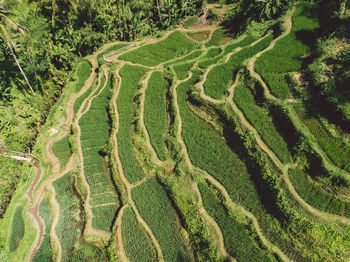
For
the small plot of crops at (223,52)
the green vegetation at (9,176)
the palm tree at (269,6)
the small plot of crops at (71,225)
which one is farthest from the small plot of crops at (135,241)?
the palm tree at (269,6)

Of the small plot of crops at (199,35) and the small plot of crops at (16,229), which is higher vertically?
the small plot of crops at (199,35)

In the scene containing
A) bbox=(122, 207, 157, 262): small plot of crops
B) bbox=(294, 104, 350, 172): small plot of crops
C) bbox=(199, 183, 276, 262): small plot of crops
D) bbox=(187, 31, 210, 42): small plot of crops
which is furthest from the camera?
bbox=(187, 31, 210, 42): small plot of crops

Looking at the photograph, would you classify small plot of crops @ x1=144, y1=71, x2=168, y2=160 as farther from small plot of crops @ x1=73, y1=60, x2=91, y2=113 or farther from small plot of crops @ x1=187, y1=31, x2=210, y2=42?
small plot of crops @ x1=187, y1=31, x2=210, y2=42

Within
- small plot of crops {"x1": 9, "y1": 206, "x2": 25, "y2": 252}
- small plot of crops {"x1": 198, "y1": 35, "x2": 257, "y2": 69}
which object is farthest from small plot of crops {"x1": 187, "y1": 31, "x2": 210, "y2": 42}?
small plot of crops {"x1": 9, "y1": 206, "x2": 25, "y2": 252}

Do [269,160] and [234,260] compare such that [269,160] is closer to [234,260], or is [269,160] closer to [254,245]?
[254,245]

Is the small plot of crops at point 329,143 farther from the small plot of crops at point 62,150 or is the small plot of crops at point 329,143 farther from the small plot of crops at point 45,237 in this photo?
the small plot of crops at point 45,237

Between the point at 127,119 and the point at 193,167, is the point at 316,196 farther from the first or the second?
the point at 127,119
